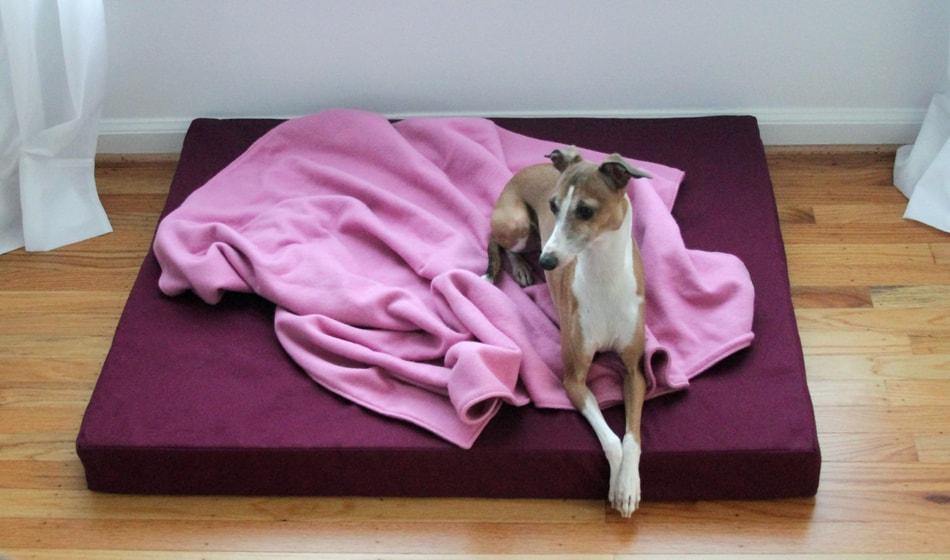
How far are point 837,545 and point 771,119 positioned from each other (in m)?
1.34

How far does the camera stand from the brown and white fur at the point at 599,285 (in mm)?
2363

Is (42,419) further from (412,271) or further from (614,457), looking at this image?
(614,457)

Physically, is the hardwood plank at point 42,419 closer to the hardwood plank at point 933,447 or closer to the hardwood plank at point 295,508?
the hardwood plank at point 295,508

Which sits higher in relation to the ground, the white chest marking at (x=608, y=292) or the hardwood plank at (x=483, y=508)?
the white chest marking at (x=608, y=292)

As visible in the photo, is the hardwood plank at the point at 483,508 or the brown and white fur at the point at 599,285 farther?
the hardwood plank at the point at 483,508

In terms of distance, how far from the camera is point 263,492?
2.60 m

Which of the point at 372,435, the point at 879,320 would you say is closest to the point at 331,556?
the point at 372,435

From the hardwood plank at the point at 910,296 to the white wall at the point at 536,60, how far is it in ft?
1.95

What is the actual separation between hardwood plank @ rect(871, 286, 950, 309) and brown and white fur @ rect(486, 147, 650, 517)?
2.26 ft

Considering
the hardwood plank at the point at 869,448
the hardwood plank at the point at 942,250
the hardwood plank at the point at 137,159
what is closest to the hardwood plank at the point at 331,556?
the hardwood plank at the point at 869,448

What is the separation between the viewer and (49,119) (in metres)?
3.19

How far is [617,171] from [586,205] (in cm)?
9

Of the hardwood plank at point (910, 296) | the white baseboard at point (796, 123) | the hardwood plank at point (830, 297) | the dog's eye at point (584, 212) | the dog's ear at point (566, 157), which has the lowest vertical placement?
the hardwood plank at point (830, 297)

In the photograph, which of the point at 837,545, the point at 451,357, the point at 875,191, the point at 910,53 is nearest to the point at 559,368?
the point at 451,357
